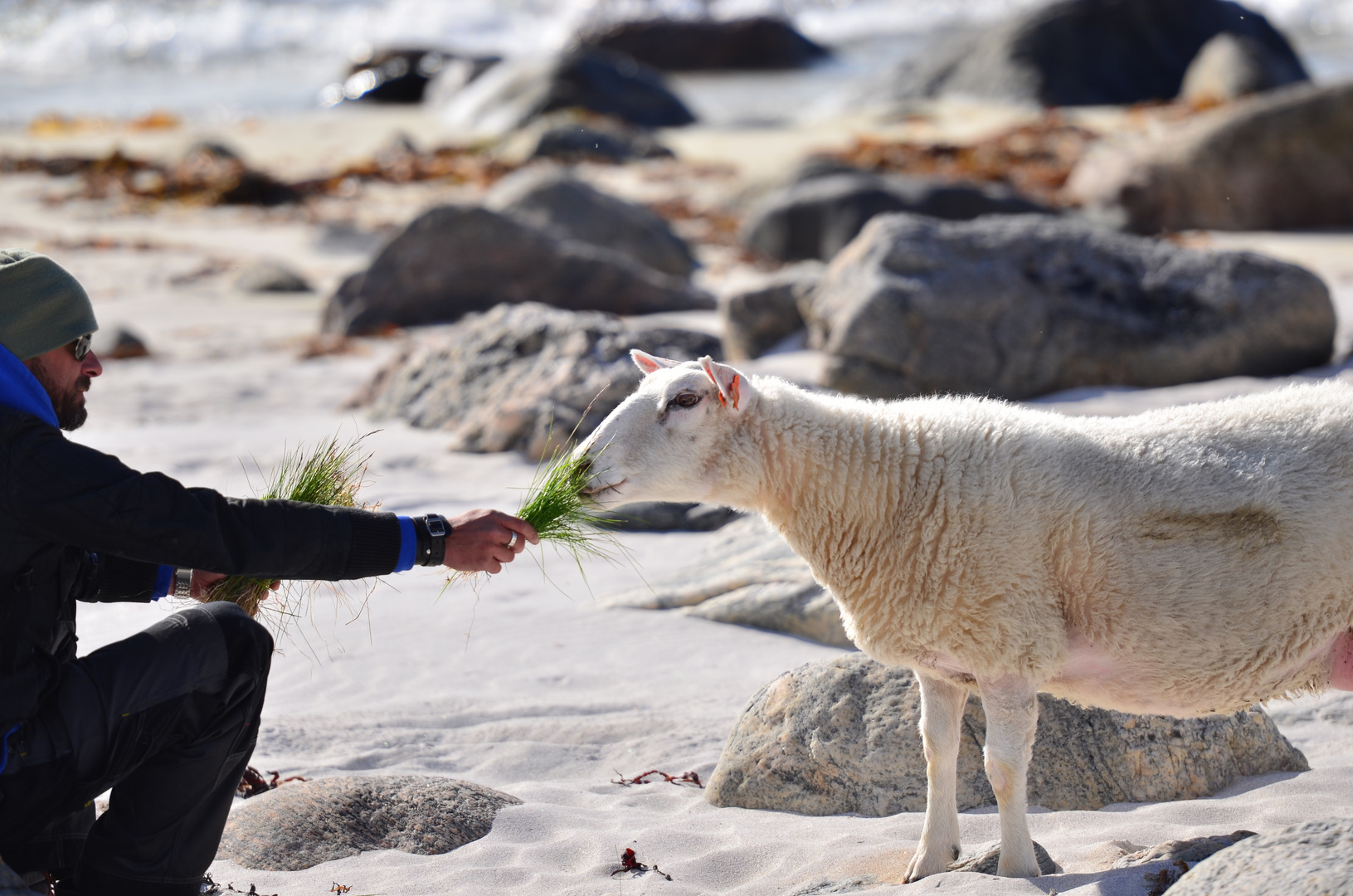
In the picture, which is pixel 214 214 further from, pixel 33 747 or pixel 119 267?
pixel 33 747

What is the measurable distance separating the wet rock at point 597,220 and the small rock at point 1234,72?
34.6 feet

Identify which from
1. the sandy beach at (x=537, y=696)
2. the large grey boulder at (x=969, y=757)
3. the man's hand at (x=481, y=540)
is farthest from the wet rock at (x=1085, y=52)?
the man's hand at (x=481, y=540)

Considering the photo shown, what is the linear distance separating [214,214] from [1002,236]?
40.6ft

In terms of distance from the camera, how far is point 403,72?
30.2m

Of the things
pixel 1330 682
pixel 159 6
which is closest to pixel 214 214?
pixel 1330 682

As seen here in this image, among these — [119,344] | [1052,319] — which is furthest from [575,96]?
[1052,319]

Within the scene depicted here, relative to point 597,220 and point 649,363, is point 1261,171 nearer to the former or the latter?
point 597,220

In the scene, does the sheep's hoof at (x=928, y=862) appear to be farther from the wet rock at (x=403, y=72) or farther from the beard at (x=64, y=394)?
the wet rock at (x=403, y=72)

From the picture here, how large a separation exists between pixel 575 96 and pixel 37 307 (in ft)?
70.9

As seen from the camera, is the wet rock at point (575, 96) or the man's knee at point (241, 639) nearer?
the man's knee at point (241, 639)

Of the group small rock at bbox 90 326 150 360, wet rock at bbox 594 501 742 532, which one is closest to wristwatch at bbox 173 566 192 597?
wet rock at bbox 594 501 742 532

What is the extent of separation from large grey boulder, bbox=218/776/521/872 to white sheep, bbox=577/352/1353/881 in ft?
4.14

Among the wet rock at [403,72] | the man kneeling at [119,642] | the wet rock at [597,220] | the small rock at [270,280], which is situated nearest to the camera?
the man kneeling at [119,642]

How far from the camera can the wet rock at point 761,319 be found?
10.2 meters
